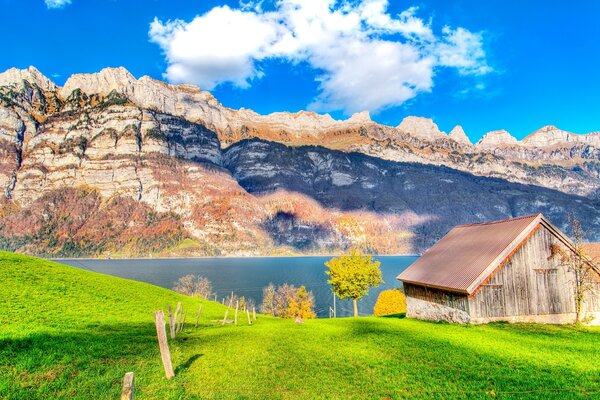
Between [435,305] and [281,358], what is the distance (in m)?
20.1

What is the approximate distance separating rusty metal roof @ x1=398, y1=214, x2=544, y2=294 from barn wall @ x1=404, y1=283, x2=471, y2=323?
92cm

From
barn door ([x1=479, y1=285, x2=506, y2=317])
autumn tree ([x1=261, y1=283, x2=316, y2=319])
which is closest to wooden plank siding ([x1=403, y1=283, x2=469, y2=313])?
barn door ([x1=479, y1=285, x2=506, y2=317])

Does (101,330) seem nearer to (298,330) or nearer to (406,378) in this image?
(298,330)

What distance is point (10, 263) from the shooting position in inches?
1297

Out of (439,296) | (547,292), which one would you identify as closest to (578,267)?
(547,292)

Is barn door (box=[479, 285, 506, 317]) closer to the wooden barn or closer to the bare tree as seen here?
the wooden barn

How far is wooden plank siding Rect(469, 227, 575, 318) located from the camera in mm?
29047

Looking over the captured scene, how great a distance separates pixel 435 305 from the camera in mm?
33375

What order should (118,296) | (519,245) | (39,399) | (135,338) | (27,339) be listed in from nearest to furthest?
(39,399) → (27,339) → (135,338) → (519,245) → (118,296)

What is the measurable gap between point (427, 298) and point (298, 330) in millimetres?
14206

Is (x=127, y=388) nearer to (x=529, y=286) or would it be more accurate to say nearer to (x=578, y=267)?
(x=529, y=286)

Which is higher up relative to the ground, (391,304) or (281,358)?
(281,358)

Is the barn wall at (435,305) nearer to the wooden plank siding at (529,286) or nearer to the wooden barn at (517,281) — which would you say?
the wooden barn at (517,281)

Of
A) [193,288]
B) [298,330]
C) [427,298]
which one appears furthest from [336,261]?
[193,288]
